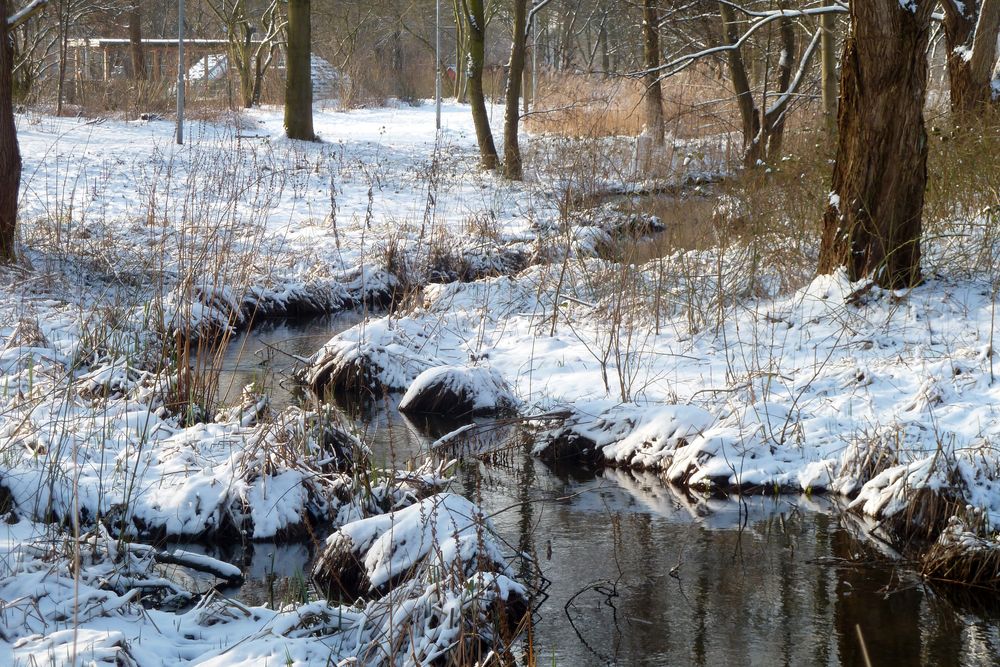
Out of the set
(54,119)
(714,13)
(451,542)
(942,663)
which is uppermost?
(714,13)

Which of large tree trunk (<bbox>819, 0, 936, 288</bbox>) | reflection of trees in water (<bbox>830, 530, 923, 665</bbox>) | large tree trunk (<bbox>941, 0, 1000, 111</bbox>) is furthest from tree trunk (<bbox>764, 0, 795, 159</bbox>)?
reflection of trees in water (<bbox>830, 530, 923, 665</bbox>)

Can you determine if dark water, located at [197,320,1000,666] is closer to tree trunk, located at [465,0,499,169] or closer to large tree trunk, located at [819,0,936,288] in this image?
large tree trunk, located at [819,0,936,288]

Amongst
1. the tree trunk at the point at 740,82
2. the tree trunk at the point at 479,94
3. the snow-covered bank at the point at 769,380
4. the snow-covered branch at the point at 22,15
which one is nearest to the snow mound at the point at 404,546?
the snow-covered bank at the point at 769,380

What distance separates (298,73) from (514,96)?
4.24m

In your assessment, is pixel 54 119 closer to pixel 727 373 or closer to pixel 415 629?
pixel 727 373

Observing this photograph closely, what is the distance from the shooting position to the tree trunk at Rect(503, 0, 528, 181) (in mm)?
15027

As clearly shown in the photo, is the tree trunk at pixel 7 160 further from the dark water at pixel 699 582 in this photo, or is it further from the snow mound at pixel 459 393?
the dark water at pixel 699 582

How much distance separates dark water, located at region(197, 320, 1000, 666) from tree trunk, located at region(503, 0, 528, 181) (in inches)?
393

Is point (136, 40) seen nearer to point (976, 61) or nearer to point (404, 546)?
point (976, 61)

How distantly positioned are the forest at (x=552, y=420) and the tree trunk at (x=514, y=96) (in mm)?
3397

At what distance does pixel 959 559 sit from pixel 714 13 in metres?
12.4

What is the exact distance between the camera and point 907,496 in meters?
4.88

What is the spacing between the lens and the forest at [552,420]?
3732 millimetres

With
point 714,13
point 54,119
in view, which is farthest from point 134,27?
point 714,13
